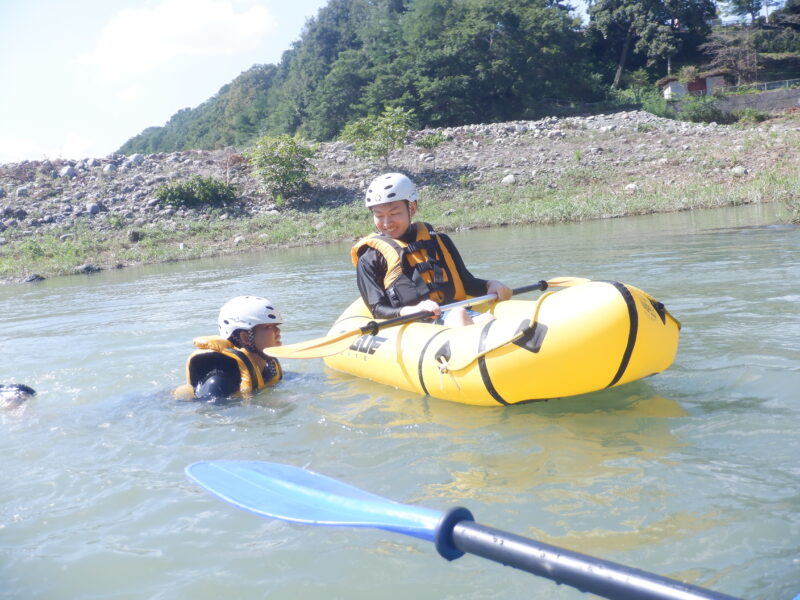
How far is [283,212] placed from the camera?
19.0 metres

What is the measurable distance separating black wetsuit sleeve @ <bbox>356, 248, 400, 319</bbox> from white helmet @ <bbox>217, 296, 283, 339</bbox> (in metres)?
0.59

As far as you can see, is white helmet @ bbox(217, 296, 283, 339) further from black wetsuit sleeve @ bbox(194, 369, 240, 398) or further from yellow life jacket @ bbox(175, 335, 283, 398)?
black wetsuit sleeve @ bbox(194, 369, 240, 398)

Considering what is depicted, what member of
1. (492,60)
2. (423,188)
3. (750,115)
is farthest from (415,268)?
(492,60)

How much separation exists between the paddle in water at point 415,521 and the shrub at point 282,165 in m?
17.1

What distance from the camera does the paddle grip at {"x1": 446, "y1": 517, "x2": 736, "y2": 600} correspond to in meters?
1.38

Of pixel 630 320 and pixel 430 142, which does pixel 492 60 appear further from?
pixel 630 320

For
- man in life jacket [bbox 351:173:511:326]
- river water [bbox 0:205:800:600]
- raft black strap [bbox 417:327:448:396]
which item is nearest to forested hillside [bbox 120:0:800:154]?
river water [bbox 0:205:800:600]

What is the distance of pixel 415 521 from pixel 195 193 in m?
18.4

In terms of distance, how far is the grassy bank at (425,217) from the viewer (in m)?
14.7

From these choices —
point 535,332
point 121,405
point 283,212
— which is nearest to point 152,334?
point 121,405

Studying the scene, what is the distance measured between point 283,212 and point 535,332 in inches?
639

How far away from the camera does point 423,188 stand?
1981cm

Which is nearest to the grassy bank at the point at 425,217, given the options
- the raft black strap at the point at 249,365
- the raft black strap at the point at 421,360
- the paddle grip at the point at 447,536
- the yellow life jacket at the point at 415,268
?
the yellow life jacket at the point at 415,268

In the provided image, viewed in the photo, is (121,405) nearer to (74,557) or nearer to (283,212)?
(74,557)
